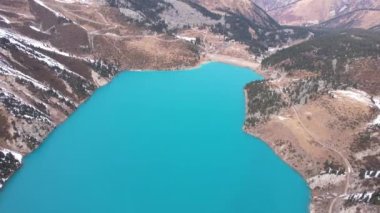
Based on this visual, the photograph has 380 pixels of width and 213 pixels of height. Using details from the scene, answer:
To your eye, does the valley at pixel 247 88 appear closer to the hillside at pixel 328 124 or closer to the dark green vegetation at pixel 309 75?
the hillside at pixel 328 124

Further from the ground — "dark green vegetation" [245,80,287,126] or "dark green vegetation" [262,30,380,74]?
"dark green vegetation" [262,30,380,74]

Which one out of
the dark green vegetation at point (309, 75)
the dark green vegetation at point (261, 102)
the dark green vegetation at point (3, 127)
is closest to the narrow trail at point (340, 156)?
the dark green vegetation at point (261, 102)

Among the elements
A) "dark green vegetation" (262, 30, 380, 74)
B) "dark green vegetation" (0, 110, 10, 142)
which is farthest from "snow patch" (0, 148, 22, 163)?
"dark green vegetation" (262, 30, 380, 74)

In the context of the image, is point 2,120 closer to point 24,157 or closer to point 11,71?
point 24,157

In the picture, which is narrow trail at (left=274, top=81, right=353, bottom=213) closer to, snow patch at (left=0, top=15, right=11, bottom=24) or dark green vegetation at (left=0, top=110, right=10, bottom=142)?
dark green vegetation at (left=0, top=110, right=10, bottom=142)

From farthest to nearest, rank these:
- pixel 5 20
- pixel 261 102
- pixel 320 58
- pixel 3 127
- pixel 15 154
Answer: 1. pixel 320 58
2. pixel 5 20
3. pixel 261 102
4. pixel 3 127
5. pixel 15 154

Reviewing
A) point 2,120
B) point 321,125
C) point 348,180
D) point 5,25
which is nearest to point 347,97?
point 321,125

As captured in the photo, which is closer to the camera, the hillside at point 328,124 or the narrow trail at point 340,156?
the narrow trail at point 340,156

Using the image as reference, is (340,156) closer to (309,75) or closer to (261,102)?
(261,102)

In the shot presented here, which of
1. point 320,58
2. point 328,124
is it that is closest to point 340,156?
point 328,124

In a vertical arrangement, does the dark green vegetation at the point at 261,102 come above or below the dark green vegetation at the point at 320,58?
below

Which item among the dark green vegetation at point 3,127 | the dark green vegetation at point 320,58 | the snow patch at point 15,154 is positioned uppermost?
the dark green vegetation at point 320,58

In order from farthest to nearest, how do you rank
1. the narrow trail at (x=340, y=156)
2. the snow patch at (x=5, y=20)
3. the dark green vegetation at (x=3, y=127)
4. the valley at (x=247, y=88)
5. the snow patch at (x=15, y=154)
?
the snow patch at (x=5, y=20)
the dark green vegetation at (x=3, y=127)
the valley at (x=247, y=88)
the snow patch at (x=15, y=154)
the narrow trail at (x=340, y=156)
